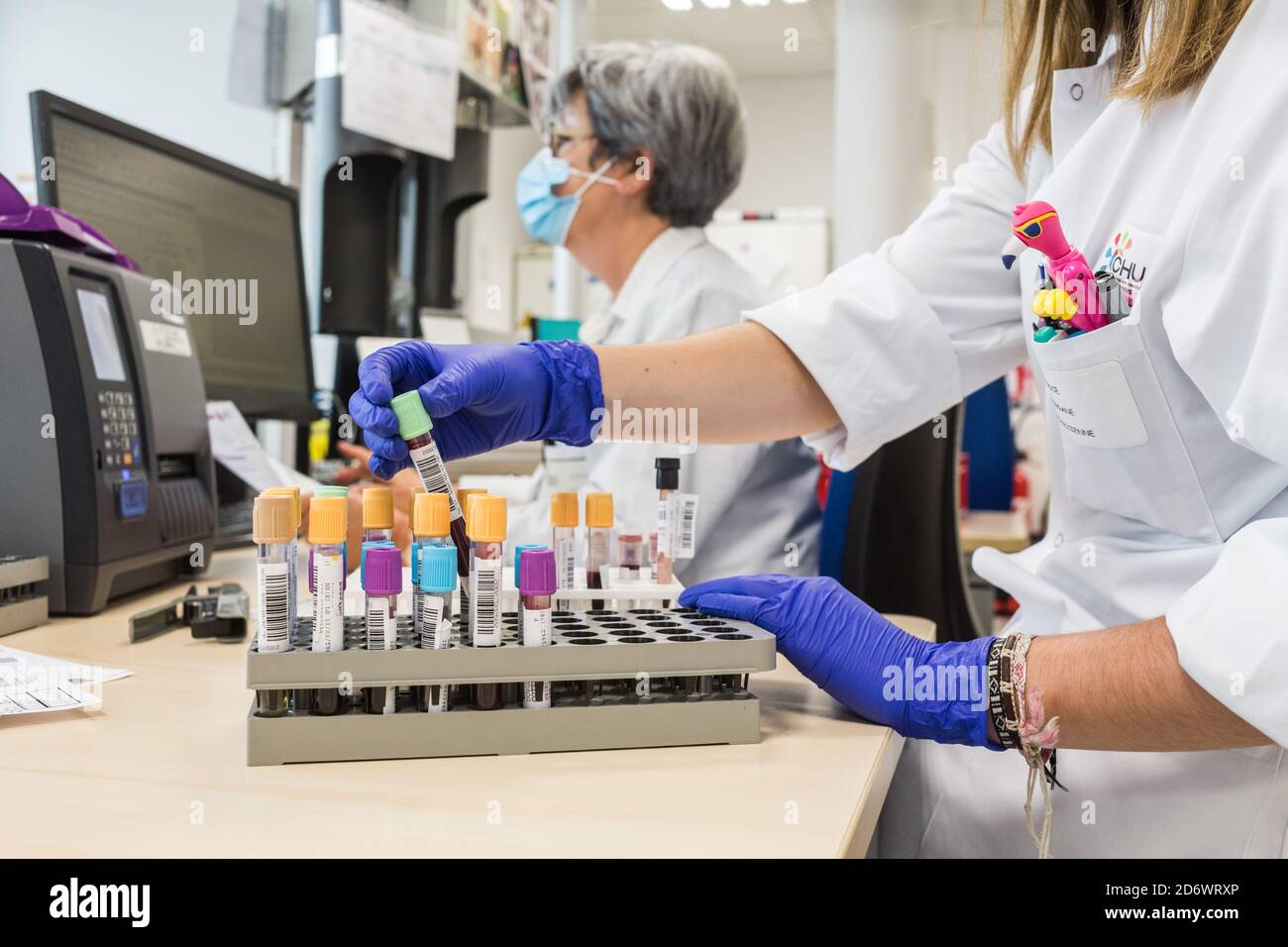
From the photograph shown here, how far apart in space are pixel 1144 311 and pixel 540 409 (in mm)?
536

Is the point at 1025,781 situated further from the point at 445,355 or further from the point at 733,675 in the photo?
the point at 445,355

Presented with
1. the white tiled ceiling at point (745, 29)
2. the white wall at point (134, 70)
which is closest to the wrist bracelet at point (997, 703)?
the white wall at point (134, 70)

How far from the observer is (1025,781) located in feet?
2.97

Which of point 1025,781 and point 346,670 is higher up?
point 346,670

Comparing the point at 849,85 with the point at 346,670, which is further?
the point at 849,85

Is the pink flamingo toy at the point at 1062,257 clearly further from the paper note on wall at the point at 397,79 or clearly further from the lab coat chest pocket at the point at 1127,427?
the paper note on wall at the point at 397,79

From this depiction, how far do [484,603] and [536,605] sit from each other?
4 centimetres

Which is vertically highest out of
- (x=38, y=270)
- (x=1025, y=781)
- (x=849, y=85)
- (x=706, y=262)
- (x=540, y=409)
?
(x=849, y=85)

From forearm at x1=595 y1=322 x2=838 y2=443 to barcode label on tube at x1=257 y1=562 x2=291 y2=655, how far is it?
1.47 ft

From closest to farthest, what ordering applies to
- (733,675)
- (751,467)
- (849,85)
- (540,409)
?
(733,675), (540,409), (751,467), (849,85)

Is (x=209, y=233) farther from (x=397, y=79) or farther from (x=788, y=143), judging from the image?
(x=788, y=143)

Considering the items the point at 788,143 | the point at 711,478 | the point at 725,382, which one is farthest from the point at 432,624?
the point at 788,143

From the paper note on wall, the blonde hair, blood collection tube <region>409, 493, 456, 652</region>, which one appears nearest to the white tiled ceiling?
the paper note on wall
